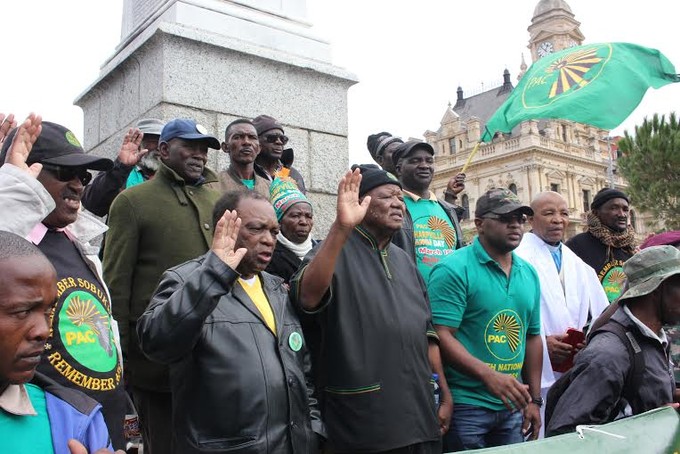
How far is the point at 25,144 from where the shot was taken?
2.45 metres

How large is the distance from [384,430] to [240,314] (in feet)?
2.64

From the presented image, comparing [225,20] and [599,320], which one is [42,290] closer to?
[599,320]

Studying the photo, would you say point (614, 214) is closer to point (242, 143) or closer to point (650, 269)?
point (650, 269)

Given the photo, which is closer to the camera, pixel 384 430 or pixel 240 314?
pixel 240 314

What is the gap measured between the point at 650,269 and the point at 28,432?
2802mm

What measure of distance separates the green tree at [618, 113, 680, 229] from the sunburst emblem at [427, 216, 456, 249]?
2121cm

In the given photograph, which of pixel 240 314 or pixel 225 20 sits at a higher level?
pixel 225 20

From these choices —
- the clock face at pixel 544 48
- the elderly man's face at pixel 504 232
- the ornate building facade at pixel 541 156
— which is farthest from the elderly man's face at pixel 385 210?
the clock face at pixel 544 48

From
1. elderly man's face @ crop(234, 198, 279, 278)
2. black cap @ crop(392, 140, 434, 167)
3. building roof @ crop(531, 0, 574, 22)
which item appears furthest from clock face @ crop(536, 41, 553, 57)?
elderly man's face @ crop(234, 198, 279, 278)

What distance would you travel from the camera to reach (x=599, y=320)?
327 centimetres

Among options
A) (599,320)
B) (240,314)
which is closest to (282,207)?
(240,314)

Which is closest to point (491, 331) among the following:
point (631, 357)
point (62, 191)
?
point (631, 357)

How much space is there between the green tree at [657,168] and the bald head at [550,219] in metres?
20.6

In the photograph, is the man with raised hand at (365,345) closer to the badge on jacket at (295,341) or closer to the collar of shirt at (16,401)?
the badge on jacket at (295,341)
